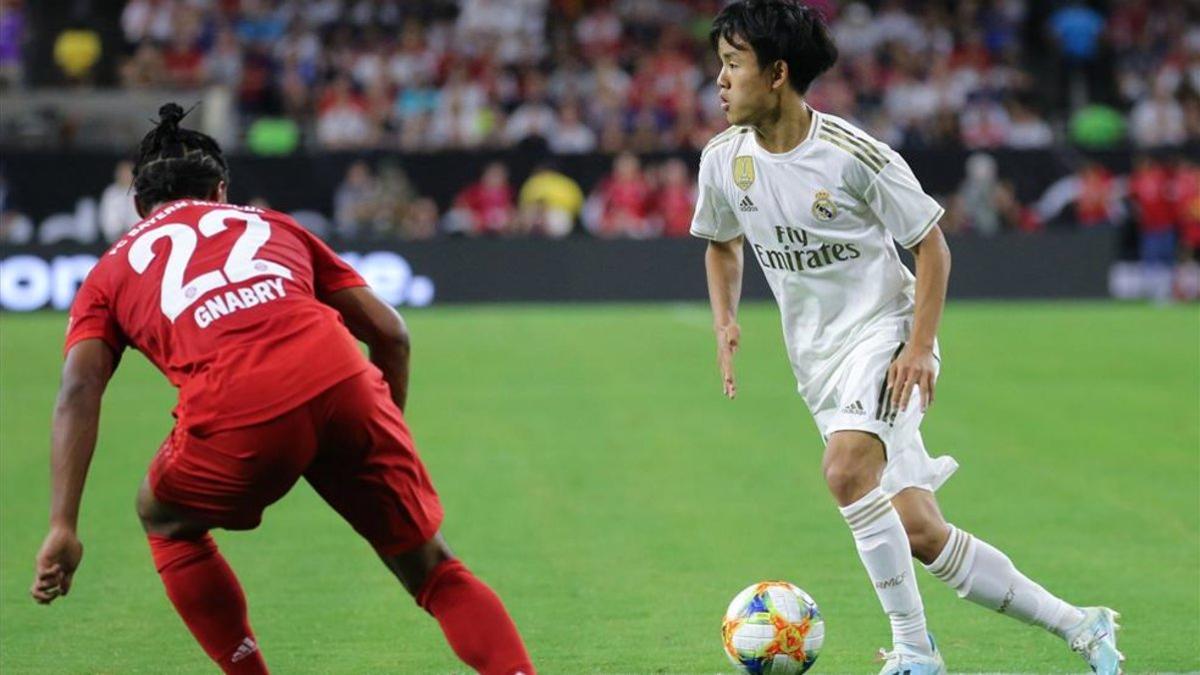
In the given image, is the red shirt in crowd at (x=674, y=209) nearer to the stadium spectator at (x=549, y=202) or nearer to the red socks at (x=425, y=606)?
the stadium spectator at (x=549, y=202)

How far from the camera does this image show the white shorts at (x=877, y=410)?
5926 millimetres

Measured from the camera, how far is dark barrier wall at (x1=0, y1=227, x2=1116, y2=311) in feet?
79.8

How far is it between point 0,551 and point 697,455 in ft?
15.9

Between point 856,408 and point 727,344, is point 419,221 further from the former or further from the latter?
point 856,408

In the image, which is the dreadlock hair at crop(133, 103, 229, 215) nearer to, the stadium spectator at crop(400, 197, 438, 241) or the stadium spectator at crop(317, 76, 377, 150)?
the stadium spectator at crop(400, 197, 438, 241)

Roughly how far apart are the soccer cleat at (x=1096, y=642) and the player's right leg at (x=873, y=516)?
56cm

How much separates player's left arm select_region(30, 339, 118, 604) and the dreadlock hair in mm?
577

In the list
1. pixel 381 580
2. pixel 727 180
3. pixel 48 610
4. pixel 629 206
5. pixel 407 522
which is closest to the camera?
pixel 407 522

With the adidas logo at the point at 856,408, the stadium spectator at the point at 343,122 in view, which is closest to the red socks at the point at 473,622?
the adidas logo at the point at 856,408

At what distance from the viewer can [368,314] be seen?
5.25 m

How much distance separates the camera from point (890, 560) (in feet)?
19.3

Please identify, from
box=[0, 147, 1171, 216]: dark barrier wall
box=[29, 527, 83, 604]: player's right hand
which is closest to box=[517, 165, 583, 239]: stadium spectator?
box=[0, 147, 1171, 216]: dark barrier wall

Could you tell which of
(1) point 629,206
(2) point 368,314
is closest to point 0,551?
(2) point 368,314

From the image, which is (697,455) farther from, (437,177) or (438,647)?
(437,177)
